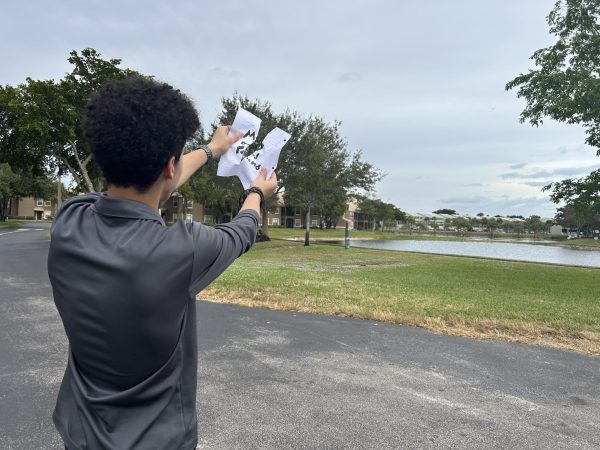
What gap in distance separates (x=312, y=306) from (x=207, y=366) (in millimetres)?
3583

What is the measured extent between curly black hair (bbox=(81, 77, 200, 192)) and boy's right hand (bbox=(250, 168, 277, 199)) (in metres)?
0.47

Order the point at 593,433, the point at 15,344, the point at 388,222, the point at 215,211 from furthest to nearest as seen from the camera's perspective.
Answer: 1. the point at 388,222
2. the point at 215,211
3. the point at 15,344
4. the point at 593,433

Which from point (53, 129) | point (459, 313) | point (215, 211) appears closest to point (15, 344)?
point (459, 313)

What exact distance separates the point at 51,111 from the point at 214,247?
26473mm

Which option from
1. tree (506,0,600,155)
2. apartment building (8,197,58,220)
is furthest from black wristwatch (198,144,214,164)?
apartment building (8,197,58,220)

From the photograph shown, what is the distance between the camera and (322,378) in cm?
452

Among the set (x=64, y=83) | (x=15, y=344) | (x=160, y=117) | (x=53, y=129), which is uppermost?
(x=64, y=83)

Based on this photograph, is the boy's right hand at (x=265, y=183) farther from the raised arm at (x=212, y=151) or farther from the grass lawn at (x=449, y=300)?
the grass lawn at (x=449, y=300)

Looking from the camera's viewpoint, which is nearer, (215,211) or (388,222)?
(215,211)

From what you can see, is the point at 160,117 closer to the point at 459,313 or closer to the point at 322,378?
the point at 322,378


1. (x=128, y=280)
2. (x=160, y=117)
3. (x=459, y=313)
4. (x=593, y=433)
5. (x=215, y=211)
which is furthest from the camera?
(x=215, y=211)

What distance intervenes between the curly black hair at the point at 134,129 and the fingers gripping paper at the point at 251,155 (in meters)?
0.60

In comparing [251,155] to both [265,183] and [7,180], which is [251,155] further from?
[7,180]

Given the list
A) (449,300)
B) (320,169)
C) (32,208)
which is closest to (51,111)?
(320,169)
